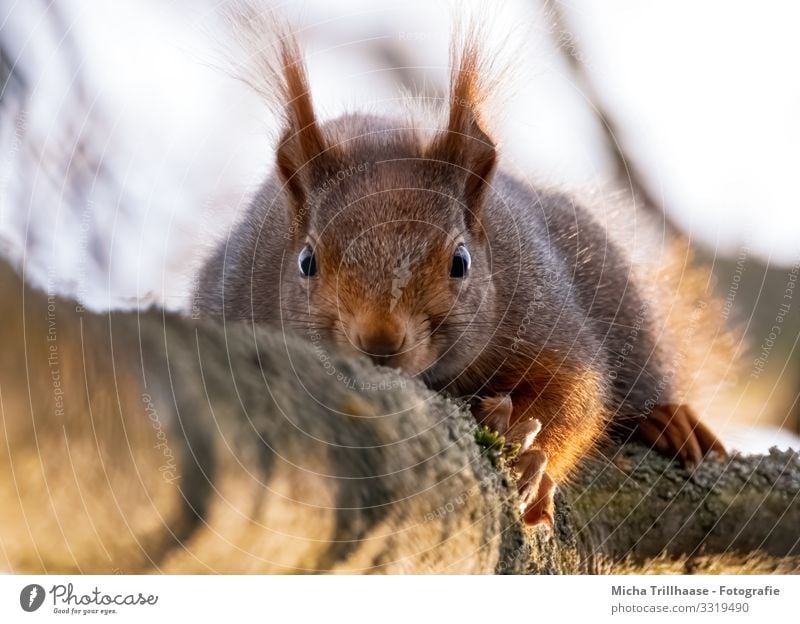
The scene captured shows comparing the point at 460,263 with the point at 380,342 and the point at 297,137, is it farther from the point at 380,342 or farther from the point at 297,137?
the point at 297,137

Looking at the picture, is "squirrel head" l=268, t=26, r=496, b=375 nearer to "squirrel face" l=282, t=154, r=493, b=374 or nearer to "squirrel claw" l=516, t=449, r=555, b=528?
"squirrel face" l=282, t=154, r=493, b=374

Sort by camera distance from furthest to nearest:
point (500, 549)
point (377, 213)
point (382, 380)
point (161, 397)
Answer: point (377, 213)
point (500, 549)
point (382, 380)
point (161, 397)

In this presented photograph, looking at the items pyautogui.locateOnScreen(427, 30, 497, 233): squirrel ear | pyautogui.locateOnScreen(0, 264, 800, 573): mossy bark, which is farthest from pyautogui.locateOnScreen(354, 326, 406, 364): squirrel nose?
pyautogui.locateOnScreen(427, 30, 497, 233): squirrel ear

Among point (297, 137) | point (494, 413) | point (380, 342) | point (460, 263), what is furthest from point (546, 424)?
point (297, 137)

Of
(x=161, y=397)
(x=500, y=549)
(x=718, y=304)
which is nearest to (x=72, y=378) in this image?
(x=161, y=397)

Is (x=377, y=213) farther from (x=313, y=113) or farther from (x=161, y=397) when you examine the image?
(x=161, y=397)

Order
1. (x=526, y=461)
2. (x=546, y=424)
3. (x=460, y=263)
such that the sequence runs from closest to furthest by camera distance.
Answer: (x=526, y=461) < (x=460, y=263) < (x=546, y=424)

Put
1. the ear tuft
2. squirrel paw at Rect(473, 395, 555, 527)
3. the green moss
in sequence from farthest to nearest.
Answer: the ear tuft, squirrel paw at Rect(473, 395, 555, 527), the green moss
